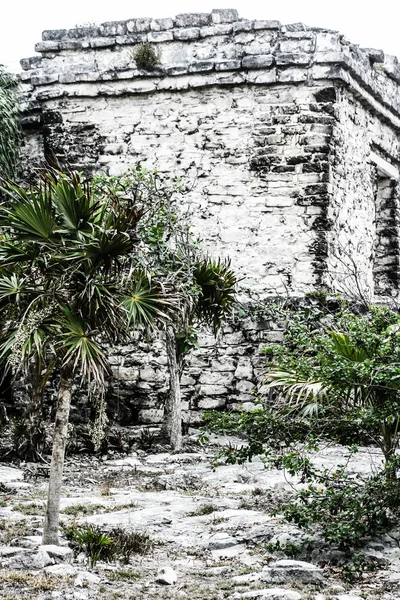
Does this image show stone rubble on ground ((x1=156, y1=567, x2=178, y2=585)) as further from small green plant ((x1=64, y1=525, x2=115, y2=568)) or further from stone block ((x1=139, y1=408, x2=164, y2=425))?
stone block ((x1=139, y1=408, x2=164, y2=425))

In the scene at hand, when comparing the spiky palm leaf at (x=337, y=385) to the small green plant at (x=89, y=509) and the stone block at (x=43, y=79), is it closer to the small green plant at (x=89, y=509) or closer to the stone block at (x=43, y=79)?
the small green plant at (x=89, y=509)

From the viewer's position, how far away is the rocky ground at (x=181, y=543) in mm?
4574

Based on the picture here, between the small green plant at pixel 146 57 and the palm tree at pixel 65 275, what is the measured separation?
5409mm

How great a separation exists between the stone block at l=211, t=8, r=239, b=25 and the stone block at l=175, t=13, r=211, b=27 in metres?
0.07

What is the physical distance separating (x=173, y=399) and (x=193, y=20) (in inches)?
183

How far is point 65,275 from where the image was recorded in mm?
5406

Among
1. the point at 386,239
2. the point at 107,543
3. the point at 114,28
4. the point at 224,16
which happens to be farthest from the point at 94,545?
the point at 386,239

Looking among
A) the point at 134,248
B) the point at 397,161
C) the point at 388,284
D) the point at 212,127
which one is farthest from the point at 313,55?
the point at 134,248

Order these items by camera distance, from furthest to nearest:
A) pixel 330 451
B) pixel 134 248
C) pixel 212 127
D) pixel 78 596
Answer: pixel 212 127, pixel 330 451, pixel 134 248, pixel 78 596

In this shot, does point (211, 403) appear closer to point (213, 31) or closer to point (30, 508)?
point (30, 508)

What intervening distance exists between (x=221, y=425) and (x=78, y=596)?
69.6 inches

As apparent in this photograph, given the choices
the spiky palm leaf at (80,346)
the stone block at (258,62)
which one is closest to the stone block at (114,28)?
the stone block at (258,62)

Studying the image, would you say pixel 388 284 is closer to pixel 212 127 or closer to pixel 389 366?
pixel 212 127

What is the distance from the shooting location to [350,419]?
17.8 feet
